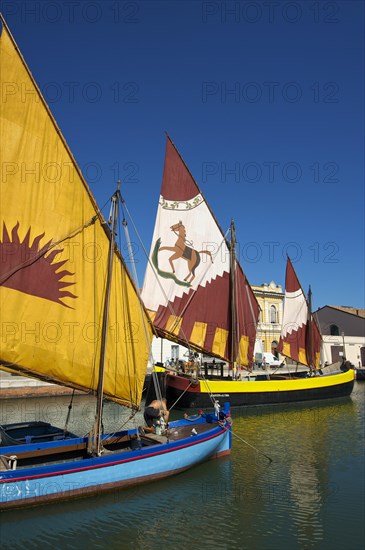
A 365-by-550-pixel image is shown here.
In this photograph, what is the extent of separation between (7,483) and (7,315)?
4153 mm

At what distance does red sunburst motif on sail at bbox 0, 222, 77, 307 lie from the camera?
11398mm

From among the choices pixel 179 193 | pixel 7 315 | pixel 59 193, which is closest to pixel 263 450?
pixel 7 315

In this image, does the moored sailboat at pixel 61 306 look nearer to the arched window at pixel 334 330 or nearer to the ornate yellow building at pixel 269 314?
the ornate yellow building at pixel 269 314

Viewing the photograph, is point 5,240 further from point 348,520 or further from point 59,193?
point 348,520

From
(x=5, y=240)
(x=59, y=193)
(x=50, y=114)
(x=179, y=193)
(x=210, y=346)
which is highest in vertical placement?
(x=179, y=193)

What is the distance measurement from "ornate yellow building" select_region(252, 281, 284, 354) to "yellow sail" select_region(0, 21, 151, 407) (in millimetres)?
47090

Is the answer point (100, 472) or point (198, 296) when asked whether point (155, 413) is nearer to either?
point (100, 472)

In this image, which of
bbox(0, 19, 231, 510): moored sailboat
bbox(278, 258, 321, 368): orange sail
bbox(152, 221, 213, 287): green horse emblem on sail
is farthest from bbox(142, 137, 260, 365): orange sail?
bbox(0, 19, 231, 510): moored sailboat

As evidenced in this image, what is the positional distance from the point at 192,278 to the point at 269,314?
3555 centimetres

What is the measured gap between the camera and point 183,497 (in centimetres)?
1219

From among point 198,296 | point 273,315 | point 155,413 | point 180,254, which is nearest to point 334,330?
point 273,315

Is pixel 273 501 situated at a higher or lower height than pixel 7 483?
lower

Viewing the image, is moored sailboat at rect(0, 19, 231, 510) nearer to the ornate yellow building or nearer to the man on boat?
the man on boat

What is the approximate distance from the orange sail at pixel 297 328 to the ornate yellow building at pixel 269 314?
19746 millimetres
